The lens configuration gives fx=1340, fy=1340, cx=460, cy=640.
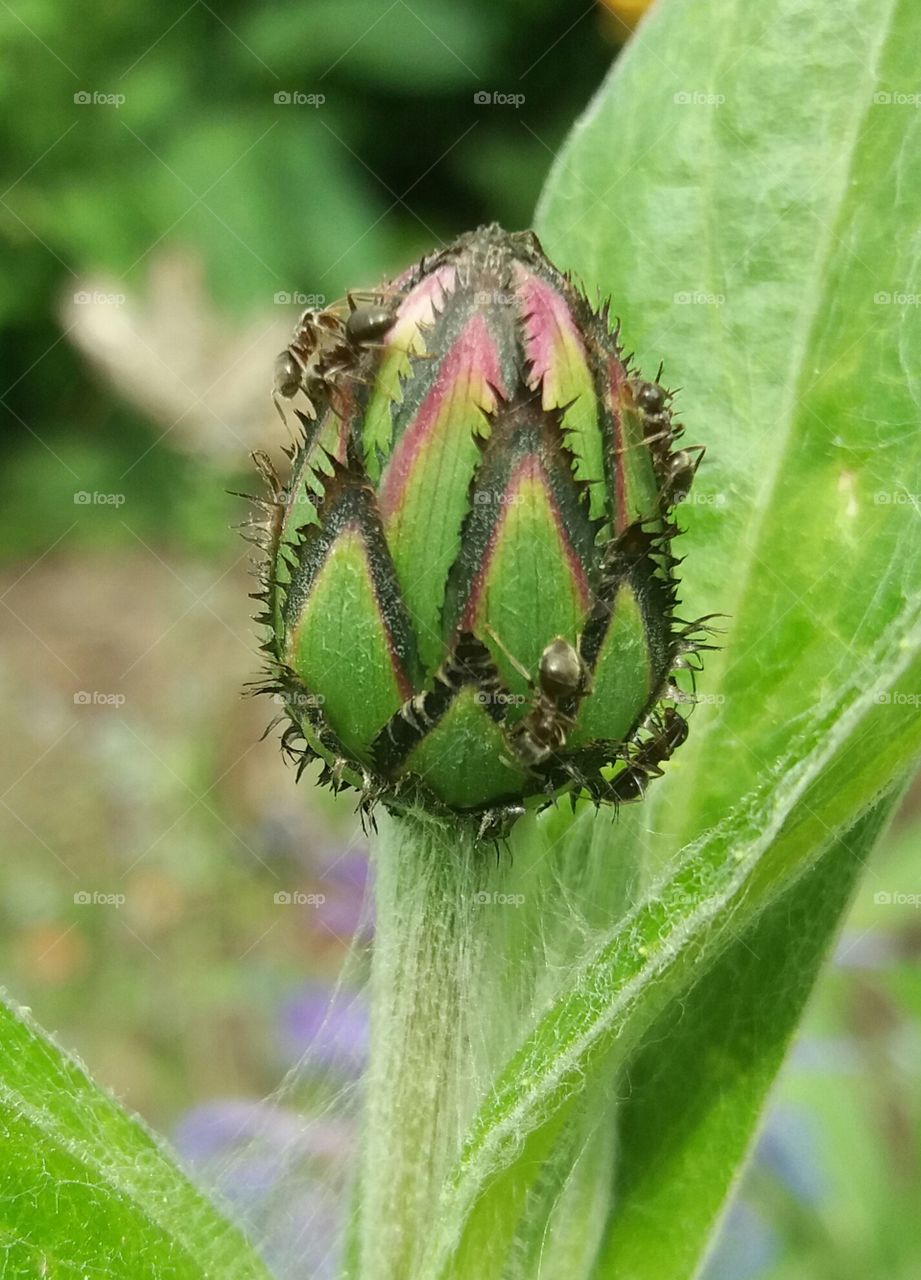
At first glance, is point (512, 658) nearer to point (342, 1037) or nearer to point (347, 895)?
point (342, 1037)

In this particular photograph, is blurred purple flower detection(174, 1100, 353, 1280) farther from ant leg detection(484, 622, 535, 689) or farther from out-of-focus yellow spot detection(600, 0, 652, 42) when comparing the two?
out-of-focus yellow spot detection(600, 0, 652, 42)

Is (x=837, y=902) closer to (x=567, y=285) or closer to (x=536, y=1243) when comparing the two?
A: (x=536, y=1243)

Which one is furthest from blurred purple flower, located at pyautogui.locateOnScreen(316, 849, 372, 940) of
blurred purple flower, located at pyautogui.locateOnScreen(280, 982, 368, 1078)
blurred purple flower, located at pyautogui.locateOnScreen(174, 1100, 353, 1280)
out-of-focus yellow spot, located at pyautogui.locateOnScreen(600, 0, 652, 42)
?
out-of-focus yellow spot, located at pyautogui.locateOnScreen(600, 0, 652, 42)

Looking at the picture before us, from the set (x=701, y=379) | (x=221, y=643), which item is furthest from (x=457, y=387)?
(x=221, y=643)

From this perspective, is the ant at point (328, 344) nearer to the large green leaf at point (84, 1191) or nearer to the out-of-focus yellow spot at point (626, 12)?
the large green leaf at point (84, 1191)

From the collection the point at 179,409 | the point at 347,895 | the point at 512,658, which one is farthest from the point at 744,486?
the point at 179,409

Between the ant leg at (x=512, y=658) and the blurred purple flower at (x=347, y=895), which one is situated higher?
the ant leg at (x=512, y=658)

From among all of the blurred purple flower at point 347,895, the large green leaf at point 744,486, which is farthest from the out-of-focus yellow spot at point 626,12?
the large green leaf at point 744,486
